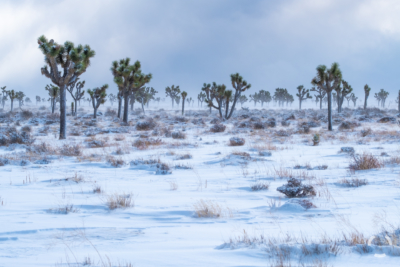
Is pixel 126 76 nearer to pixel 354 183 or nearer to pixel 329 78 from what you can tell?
pixel 329 78

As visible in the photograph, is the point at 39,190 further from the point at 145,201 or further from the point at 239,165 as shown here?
the point at 239,165

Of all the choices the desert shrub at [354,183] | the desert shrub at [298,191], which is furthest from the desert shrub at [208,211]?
the desert shrub at [354,183]

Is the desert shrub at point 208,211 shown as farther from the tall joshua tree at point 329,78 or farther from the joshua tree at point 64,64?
the tall joshua tree at point 329,78

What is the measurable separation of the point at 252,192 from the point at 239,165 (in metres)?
3.13

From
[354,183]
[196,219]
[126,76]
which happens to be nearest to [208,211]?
[196,219]

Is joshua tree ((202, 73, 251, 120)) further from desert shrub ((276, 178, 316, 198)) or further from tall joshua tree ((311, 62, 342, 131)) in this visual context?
desert shrub ((276, 178, 316, 198))

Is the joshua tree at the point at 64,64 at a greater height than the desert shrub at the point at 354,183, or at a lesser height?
greater

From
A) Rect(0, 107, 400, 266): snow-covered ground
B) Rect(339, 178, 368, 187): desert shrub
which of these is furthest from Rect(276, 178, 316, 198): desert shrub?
Rect(339, 178, 368, 187): desert shrub

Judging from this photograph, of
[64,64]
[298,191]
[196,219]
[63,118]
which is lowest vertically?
[196,219]

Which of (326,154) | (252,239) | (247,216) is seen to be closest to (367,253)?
(252,239)

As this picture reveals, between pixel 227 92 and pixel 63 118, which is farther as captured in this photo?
pixel 227 92

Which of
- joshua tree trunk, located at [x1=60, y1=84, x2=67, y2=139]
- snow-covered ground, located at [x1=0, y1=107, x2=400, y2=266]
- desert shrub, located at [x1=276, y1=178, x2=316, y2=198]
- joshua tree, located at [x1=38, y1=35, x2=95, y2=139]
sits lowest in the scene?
snow-covered ground, located at [x1=0, y1=107, x2=400, y2=266]

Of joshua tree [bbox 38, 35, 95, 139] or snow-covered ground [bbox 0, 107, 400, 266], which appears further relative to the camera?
joshua tree [bbox 38, 35, 95, 139]

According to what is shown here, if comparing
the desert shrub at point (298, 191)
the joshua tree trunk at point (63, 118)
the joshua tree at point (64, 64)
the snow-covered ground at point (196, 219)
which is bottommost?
the snow-covered ground at point (196, 219)
